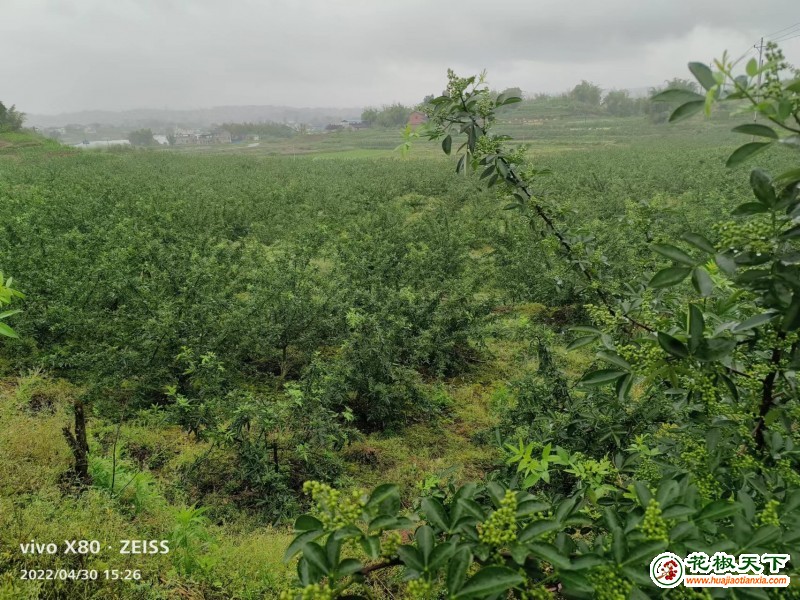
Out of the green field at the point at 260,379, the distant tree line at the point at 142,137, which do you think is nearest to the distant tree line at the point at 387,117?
the distant tree line at the point at 142,137

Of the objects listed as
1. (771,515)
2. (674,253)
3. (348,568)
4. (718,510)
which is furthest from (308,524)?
(674,253)

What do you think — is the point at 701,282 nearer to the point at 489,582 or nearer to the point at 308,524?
the point at 489,582

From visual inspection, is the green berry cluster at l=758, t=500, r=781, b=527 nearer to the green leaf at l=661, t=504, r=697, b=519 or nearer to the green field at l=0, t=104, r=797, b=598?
the green leaf at l=661, t=504, r=697, b=519

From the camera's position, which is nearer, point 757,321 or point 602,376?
point 757,321

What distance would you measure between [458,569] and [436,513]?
0.67 ft

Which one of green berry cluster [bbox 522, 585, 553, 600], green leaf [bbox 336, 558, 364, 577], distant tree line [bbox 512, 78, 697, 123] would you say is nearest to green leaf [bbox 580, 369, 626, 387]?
green berry cluster [bbox 522, 585, 553, 600]

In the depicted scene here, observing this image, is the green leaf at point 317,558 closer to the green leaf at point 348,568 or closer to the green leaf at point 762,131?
the green leaf at point 348,568

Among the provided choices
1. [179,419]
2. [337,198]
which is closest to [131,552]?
[179,419]

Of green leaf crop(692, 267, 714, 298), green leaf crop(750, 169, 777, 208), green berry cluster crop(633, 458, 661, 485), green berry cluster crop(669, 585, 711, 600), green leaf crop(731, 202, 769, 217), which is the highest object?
green leaf crop(750, 169, 777, 208)

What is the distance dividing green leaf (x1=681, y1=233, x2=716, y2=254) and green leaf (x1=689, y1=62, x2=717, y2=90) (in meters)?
0.37

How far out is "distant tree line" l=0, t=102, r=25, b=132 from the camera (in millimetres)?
41112

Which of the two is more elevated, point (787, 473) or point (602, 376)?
point (602, 376)

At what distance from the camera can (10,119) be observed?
44125 mm

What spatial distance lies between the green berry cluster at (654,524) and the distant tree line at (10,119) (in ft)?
170
